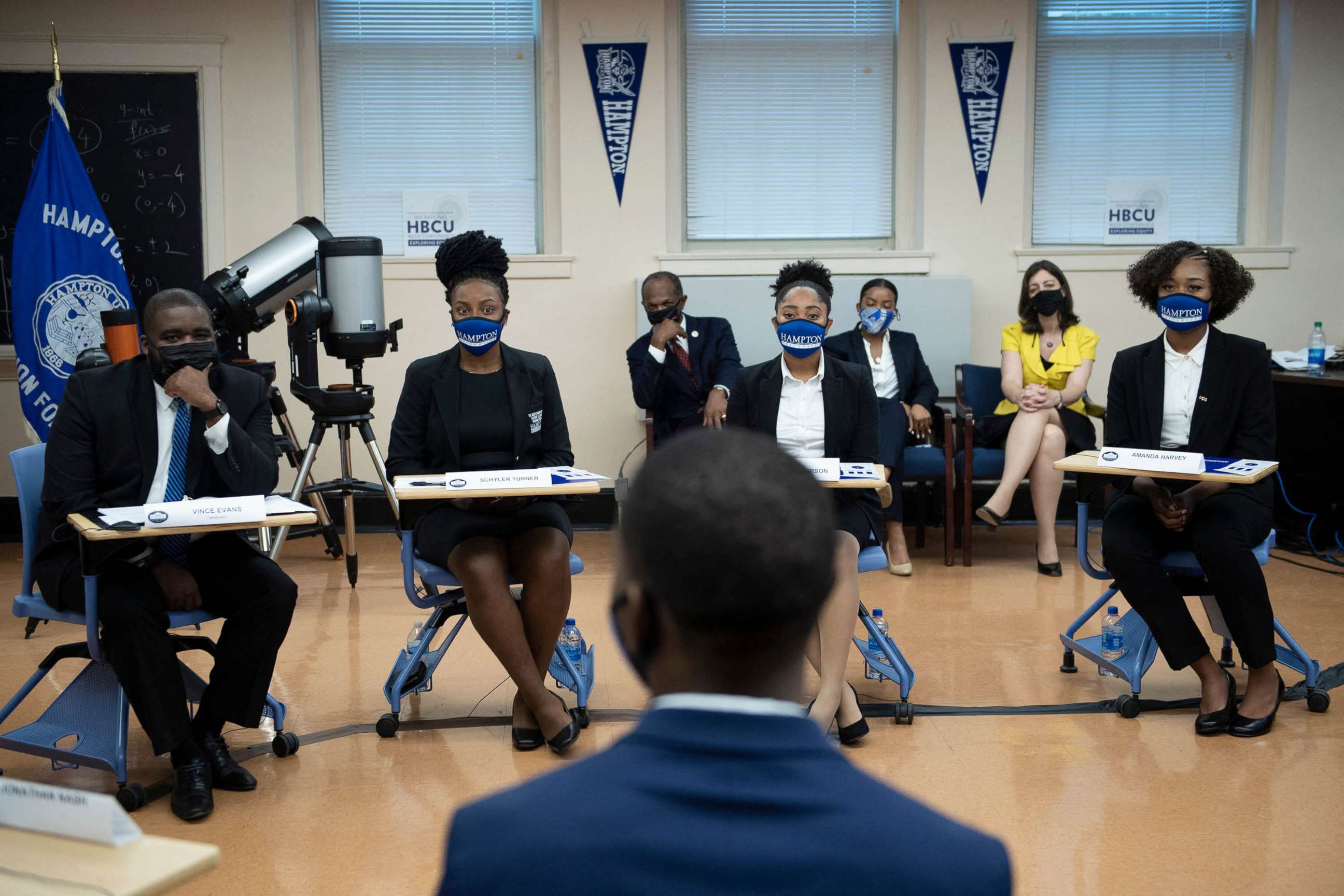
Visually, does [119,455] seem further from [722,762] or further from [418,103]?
[418,103]

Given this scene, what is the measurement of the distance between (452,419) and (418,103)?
3.48 m

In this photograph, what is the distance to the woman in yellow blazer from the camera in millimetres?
5430

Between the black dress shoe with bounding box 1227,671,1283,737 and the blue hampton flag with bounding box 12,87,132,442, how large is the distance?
4715 mm

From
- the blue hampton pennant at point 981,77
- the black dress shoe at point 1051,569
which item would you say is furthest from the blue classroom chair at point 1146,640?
the blue hampton pennant at point 981,77

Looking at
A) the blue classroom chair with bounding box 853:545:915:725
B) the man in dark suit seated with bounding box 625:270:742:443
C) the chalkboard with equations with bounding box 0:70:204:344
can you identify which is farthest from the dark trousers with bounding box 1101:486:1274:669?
the chalkboard with equations with bounding box 0:70:204:344

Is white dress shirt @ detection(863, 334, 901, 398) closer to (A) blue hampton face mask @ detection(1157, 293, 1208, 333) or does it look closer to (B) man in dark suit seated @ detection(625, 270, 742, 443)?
(B) man in dark suit seated @ detection(625, 270, 742, 443)

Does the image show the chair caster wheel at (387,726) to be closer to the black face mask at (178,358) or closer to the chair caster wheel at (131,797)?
the chair caster wheel at (131,797)

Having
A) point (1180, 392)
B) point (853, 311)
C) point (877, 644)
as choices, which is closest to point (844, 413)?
point (877, 644)

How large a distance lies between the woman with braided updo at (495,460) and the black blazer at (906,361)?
2.35 m

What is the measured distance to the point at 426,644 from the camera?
11.0 ft

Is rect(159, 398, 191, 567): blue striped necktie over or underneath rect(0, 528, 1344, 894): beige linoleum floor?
over

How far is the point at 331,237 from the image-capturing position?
16.7 feet

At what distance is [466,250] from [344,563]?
2490 millimetres

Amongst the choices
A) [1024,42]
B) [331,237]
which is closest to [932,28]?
[1024,42]
